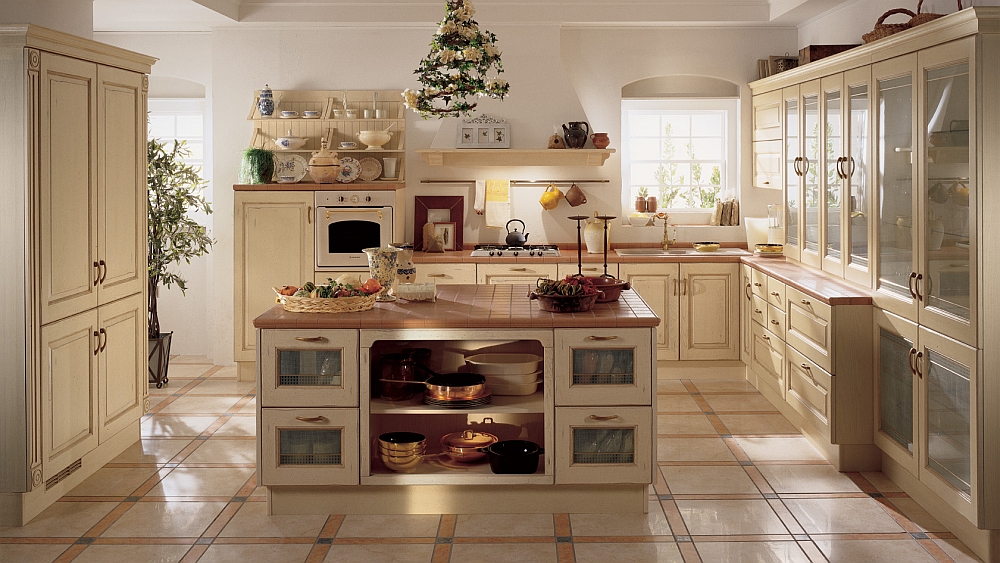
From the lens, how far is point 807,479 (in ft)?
14.3

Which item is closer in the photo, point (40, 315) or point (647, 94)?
point (40, 315)

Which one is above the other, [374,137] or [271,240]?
[374,137]

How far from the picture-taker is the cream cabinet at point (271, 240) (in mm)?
6434

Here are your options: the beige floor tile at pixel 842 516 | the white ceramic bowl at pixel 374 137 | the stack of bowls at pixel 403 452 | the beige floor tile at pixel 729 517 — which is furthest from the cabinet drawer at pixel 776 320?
the white ceramic bowl at pixel 374 137

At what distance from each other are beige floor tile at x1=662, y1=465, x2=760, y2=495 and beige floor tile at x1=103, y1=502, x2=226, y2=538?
2110 millimetres

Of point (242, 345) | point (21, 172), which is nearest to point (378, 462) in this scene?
point (21, 172)

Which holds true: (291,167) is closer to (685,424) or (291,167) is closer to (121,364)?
(121,364)

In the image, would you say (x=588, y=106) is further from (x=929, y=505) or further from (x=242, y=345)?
(x=929, y=505)

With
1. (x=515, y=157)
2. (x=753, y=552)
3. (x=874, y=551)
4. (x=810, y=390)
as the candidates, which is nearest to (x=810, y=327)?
(x=810, y=390)

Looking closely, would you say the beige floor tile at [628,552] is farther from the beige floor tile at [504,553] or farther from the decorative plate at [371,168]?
the decorative plate at [371,168]

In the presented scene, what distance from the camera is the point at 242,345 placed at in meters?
6.53

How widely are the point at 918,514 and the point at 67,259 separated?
394cm

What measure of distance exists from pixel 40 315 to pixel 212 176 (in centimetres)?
Result: 346

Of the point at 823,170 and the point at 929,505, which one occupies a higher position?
the point at 823,170
